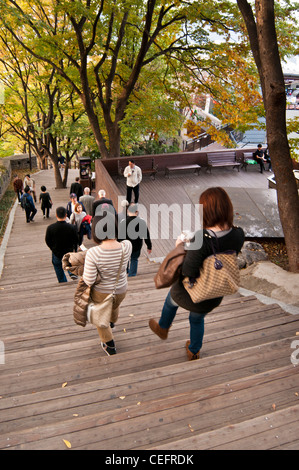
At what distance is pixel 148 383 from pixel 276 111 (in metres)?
5.12

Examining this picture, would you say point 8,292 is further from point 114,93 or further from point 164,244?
point 114,93

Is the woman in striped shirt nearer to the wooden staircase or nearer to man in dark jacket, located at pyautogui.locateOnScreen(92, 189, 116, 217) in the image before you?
man in dark jacket, located at pyautogui.locateOnScreen(92, 189, 116, 217)

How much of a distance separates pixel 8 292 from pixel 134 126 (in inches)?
458

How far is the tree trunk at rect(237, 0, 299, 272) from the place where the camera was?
19.1 feet

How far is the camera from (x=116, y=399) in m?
2.91

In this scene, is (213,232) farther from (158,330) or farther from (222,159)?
(222,159)

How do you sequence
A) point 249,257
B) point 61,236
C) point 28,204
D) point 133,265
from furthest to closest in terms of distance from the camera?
point 28,204 → point 249,257 → point 133,265 → point 61,236

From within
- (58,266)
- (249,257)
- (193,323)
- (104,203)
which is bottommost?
(249,257)

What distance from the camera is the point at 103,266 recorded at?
3.49 m

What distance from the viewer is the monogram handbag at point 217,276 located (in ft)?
9.71

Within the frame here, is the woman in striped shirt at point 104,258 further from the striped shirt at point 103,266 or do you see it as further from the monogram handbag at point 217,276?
the monogram handbag at point 217,276

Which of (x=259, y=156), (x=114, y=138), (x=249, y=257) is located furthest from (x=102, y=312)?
(x=259, y=156)

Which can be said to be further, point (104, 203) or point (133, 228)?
point (133, 228)

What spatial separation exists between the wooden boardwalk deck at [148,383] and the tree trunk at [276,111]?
217 centimetres
